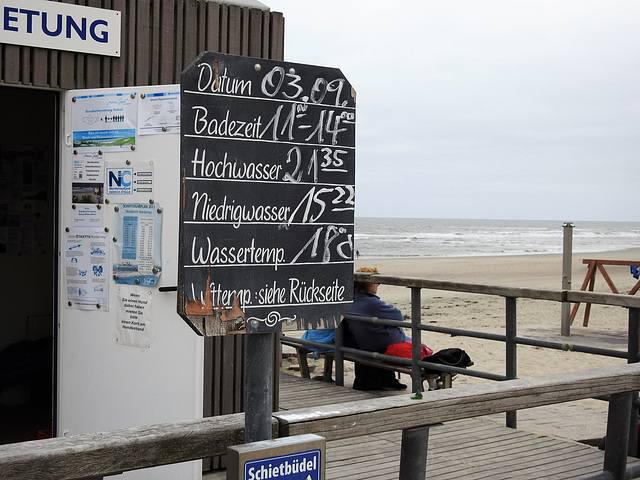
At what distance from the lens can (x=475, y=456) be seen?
4.76 metres

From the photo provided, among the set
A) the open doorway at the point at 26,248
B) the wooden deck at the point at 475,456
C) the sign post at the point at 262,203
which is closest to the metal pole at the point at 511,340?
the wooden deck at the point at 475,456

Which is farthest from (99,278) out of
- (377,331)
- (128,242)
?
(377,331)

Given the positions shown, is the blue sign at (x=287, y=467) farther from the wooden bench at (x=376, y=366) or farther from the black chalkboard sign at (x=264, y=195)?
the wooden bench at (x=376, y=366)

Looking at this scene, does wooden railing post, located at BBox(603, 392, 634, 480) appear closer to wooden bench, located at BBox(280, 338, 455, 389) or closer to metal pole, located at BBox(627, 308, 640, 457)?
metal pole, located at BBox(627, 308, 640, 457)

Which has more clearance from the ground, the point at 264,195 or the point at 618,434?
the point at 264,195

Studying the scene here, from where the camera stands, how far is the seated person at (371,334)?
671 centimetres

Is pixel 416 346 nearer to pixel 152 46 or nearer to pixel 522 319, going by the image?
pixel 152 46

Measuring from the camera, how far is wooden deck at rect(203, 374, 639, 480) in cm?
440

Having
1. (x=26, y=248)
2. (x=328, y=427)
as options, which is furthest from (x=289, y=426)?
(x=26, y=248)

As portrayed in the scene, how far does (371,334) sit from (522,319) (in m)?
9.37

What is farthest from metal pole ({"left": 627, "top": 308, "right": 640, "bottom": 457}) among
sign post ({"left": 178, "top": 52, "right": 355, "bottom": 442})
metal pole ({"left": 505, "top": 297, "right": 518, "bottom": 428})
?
sign post ({"left": 178, "top": 52, "right": 355, "bottom": 442})

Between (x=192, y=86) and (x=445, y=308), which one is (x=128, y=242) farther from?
(x=445, y=308)

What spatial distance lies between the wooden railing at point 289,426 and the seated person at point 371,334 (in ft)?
11.1

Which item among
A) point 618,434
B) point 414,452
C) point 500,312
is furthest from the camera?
point 500,312
